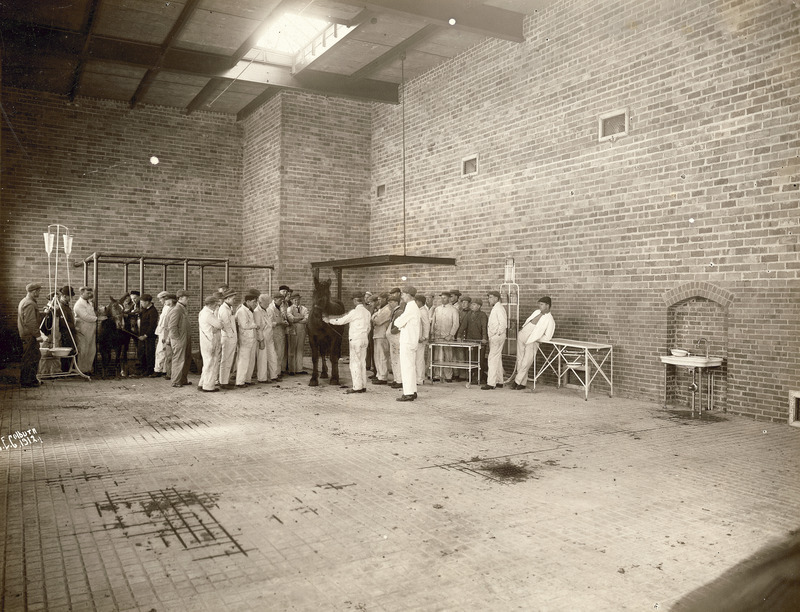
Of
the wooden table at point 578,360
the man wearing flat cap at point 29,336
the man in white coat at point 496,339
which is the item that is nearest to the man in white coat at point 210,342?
the man wearing flat cap at point 29,336

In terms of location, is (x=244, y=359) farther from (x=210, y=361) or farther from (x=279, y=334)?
(x=279, y=334)

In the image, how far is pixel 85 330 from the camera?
13.0m

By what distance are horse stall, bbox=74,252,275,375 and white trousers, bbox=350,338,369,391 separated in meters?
4.26

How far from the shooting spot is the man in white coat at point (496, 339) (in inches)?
456

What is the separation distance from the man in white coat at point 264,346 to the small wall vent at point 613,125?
7117 millimetres

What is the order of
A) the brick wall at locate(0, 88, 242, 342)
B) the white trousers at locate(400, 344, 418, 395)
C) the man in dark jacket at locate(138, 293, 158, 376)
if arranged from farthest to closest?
1. the brick wall at locate(0, 88, 242, 342)
2. the man in dark jacket at locate(138, 293, 158, 376)
3. the white trousers at locate(400, 344, 418, 395)

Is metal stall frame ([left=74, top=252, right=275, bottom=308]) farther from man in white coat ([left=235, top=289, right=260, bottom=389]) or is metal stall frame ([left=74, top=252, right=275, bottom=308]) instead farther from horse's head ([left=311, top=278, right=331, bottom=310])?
horse's head ([left=311, top=278, right=331, bottom=310])

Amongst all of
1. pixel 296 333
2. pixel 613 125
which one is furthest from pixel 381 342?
pixel 613 125

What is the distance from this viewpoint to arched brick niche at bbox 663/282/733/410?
907 cm

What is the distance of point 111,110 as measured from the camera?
655 inches

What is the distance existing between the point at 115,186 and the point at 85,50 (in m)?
4.54

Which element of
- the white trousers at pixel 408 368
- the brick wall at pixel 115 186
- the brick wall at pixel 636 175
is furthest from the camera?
the brick wall at pixel 115 186

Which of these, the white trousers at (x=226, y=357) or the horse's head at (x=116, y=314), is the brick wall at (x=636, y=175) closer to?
the white trousers at (x=226, y=357)

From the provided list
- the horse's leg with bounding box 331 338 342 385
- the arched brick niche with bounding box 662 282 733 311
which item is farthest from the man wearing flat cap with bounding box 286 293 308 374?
the arched brick niche with bounding box 662 282 733 311
